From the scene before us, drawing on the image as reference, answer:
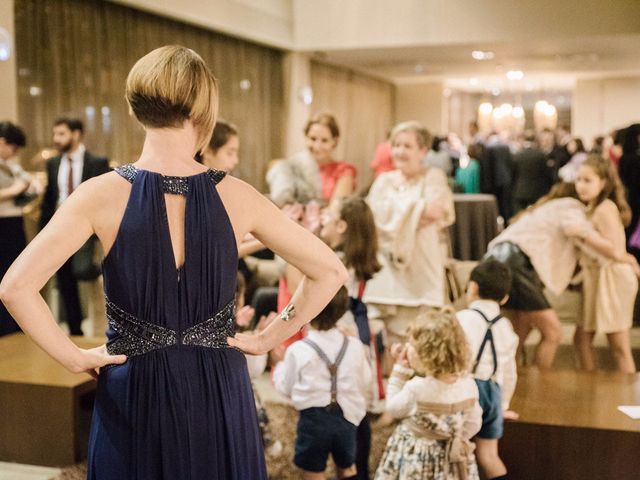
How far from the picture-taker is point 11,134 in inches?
218

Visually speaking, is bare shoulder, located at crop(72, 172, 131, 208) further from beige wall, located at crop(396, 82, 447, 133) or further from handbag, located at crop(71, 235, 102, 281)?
beige wall, located at crop(396, 82, 447, 133)

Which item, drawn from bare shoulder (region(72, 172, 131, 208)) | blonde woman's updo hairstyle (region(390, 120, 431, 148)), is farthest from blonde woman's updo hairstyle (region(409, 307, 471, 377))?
blonde woman's updo hairstyle (region(390, 120, 431, 148))

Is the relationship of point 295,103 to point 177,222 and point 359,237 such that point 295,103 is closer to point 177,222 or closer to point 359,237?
point 359,237

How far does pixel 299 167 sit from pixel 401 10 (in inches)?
278

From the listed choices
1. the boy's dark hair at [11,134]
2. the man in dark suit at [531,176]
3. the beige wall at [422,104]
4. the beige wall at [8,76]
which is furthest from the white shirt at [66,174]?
the beige wall at [422,104]

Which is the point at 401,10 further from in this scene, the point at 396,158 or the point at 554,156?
the point at 396,158

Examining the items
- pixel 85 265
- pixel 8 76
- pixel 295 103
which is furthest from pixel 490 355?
pixel 295 103

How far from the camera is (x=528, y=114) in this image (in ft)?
74.8

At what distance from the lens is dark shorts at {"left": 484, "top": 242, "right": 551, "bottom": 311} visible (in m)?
4.41

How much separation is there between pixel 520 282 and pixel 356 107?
11.8 metres

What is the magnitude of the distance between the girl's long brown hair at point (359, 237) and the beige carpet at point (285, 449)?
2.35 feet

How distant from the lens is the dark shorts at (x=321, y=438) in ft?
9.80

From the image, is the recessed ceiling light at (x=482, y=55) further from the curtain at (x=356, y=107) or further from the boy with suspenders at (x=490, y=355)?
the boy with suspenders at (x=490, y=355)

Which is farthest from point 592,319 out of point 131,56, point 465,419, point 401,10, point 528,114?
point 528,114
